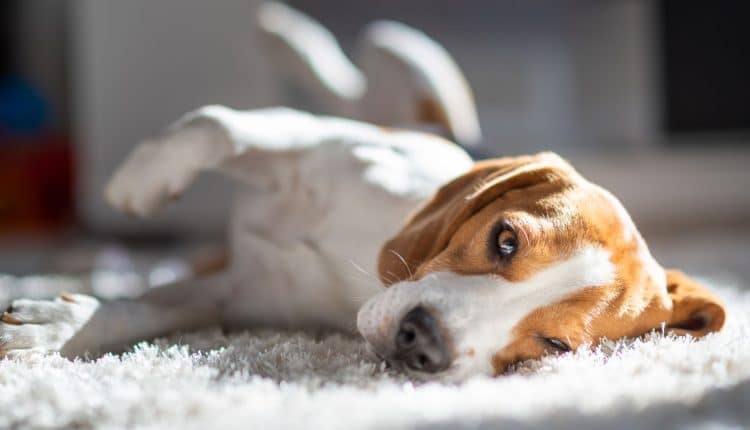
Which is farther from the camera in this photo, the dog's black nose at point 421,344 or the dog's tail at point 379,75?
the dog's tail at point 379,75

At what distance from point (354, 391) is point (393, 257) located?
508 mm

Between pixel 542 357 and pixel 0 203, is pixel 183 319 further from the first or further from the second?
pixel 0 203

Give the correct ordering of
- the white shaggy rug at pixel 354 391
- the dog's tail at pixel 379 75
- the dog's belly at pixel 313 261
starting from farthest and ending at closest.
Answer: the dog's tail at pixel 379 75, the dog's belly at pixel 313 261, the white shaggy rug at pixel 354 391

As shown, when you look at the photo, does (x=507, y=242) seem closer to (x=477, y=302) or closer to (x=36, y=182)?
(x=477, y=302)

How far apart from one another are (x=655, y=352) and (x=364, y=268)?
2.32 ft

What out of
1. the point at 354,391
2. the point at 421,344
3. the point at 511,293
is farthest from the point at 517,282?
the point at 354,391

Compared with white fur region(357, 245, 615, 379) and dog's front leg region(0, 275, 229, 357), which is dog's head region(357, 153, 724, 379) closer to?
white fur region(357, 245, 615, 379)

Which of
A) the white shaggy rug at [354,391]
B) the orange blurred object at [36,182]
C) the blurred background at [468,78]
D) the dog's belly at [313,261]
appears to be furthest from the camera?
the orange blurred object at [36,182]

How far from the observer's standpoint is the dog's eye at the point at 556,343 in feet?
5.03

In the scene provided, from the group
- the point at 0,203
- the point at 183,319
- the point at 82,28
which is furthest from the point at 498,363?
the point at 0,203

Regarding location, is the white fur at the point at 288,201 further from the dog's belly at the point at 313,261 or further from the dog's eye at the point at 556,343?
the dog's eye at the point at 556,343

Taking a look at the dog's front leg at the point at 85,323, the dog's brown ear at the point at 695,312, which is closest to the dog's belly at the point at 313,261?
the dog's front leg at the point at 85,323

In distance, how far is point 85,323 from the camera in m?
1.61

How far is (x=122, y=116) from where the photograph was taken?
4859 mm
